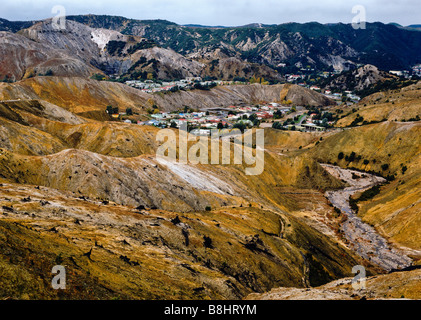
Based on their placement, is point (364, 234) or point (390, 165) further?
point (390, 165)

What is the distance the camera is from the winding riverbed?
6525 cm

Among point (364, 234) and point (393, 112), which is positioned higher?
point (393, 112)

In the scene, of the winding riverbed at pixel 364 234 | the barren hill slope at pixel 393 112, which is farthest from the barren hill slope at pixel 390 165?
the barren hill slope at pixel 393 112

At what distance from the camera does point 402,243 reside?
230 feet

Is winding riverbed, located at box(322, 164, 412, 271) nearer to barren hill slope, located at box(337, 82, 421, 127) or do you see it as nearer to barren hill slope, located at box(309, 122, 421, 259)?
barren hill slope, located at box(309, 122, 421, 259)

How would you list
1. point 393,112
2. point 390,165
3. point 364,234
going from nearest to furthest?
point 364,234 → point 390,165 → point 393,112

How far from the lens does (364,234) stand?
3078 inches

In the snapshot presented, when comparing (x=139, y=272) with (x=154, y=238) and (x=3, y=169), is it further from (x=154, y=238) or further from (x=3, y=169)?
(x=3, y=169)

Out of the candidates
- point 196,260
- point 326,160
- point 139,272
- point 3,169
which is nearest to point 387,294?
point 196,260

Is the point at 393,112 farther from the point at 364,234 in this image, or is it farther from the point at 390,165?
the point at 364,234

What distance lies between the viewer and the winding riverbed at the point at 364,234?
214 feet

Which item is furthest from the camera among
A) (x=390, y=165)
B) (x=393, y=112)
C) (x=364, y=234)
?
(x=393, y=112)

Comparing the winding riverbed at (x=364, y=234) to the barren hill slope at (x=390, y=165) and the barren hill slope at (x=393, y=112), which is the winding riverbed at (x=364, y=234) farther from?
the barren hill slope at (x=393, y=112)

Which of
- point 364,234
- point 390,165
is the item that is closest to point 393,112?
point 390,165
